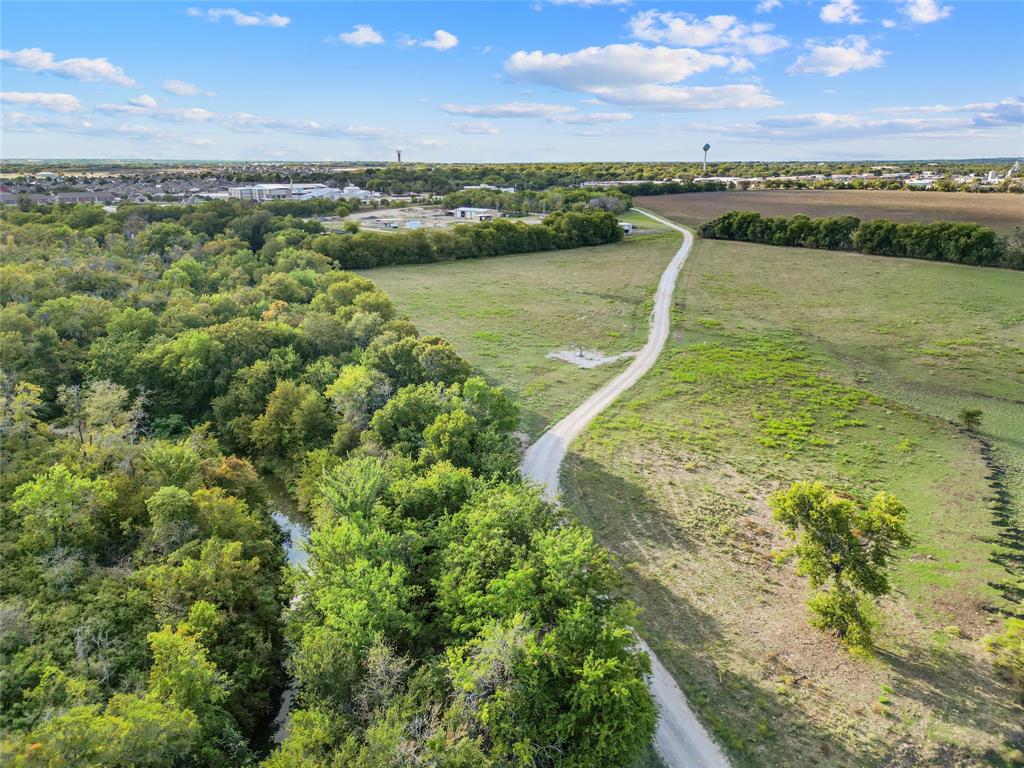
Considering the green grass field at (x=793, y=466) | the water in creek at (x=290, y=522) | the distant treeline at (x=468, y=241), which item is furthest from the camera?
the distant treeline at (x=468, y=241)

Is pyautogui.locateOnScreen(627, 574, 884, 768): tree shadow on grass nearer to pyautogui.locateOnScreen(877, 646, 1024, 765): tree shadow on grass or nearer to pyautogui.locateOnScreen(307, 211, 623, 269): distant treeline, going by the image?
pyautogui.locateOnScreen(877, 646, 1024, 765): tree shadow on grass

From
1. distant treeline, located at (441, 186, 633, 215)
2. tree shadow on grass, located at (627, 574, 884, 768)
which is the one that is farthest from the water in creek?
distant treeline, located at (441, 186, 633, 215)

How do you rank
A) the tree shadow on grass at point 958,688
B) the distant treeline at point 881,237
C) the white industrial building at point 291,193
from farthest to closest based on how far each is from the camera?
the white industrial building at point 291,193, the distant treeline at point 881,237, the tree shadow on grass at point 958,688

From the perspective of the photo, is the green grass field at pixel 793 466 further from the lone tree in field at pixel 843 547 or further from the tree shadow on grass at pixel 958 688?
the lone tree in field at pixel 843 547

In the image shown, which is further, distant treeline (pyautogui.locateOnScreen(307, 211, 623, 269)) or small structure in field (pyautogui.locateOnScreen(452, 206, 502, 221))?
small structure in field (pyautogui.locateOnScreen(452, 206, 502, 221))

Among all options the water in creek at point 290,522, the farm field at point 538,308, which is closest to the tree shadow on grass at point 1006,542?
the farm field at point 538,308

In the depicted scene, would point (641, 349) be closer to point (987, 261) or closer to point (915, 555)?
point (915, 555)

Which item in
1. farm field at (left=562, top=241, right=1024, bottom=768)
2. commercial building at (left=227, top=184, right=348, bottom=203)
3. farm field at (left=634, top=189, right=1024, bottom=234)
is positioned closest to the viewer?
farm field at (left=562, top=241, right=1024, bottom=768)
